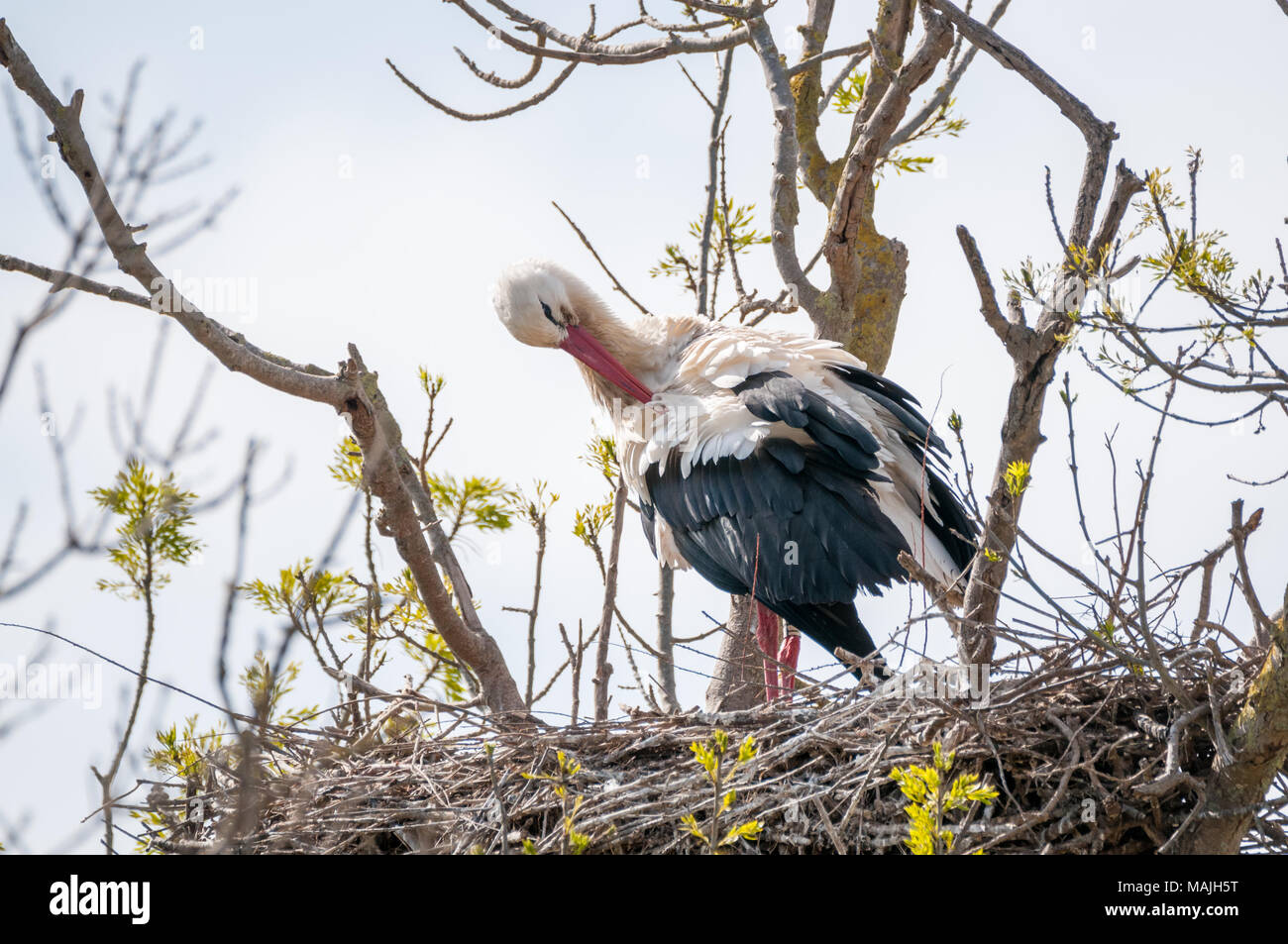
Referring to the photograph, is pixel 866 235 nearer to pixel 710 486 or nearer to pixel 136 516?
pixel 710 486

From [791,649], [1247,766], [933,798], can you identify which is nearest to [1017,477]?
[1247,766]

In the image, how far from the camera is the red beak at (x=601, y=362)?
616 centimetres

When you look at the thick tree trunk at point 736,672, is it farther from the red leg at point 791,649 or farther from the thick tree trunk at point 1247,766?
the thick tree trunk at point 1247,766

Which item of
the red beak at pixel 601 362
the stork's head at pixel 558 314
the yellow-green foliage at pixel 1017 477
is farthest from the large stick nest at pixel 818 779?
the stork's head at pixel 558 314

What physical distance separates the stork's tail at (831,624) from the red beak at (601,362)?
4.35 feet

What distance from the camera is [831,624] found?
5266mm

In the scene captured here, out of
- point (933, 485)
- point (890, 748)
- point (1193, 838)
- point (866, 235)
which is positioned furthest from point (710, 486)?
point (1193, 838)

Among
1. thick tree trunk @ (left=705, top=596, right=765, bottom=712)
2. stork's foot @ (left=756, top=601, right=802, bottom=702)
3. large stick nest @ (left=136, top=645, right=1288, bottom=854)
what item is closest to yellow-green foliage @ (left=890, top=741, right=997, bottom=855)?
large stick nest @ (left=136, top=645, right=1288, bottom=854)

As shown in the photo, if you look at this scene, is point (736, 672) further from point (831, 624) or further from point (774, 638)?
point (831, 624)

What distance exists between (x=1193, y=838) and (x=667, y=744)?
63.2 inches

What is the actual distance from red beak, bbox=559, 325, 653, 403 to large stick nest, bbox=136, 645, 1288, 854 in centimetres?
203

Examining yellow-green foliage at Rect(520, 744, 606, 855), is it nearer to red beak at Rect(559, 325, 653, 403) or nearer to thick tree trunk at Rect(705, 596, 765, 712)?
thick tree trunk at Rect(705, 596, 765, 712)

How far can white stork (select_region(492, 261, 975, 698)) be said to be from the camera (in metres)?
5.23

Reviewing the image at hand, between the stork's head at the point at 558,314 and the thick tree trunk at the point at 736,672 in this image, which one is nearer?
the thick tree trunk at the point at 736,672
